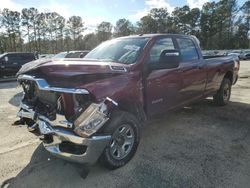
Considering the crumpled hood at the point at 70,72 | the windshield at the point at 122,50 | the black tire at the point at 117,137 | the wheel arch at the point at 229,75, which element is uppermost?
the windshield at the point at 122,50

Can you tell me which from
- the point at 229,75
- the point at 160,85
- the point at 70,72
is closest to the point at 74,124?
the point at 70,72

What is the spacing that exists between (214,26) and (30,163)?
73532mm

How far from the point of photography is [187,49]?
17.0ft

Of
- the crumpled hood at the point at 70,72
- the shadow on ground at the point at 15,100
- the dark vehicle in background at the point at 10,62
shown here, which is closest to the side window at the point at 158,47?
the crumpled hood at the point at 70,72

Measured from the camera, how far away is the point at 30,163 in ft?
12.3

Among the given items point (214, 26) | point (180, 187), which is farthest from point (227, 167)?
point (214, 26)

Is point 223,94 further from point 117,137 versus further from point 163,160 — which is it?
point 117,137

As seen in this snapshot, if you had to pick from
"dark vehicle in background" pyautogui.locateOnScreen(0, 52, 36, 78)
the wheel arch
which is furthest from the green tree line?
the wheel arch

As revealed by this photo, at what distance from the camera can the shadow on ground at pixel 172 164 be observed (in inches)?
126

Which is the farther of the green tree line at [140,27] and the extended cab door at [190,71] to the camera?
the green tree line at [140,27]

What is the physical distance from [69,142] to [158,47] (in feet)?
7.51

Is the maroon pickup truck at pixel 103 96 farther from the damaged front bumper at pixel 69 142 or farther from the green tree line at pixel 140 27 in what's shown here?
the green tree line at pixel 140 27

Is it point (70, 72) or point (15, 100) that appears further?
point (15, 100)

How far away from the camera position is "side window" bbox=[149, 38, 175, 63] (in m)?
4.18
